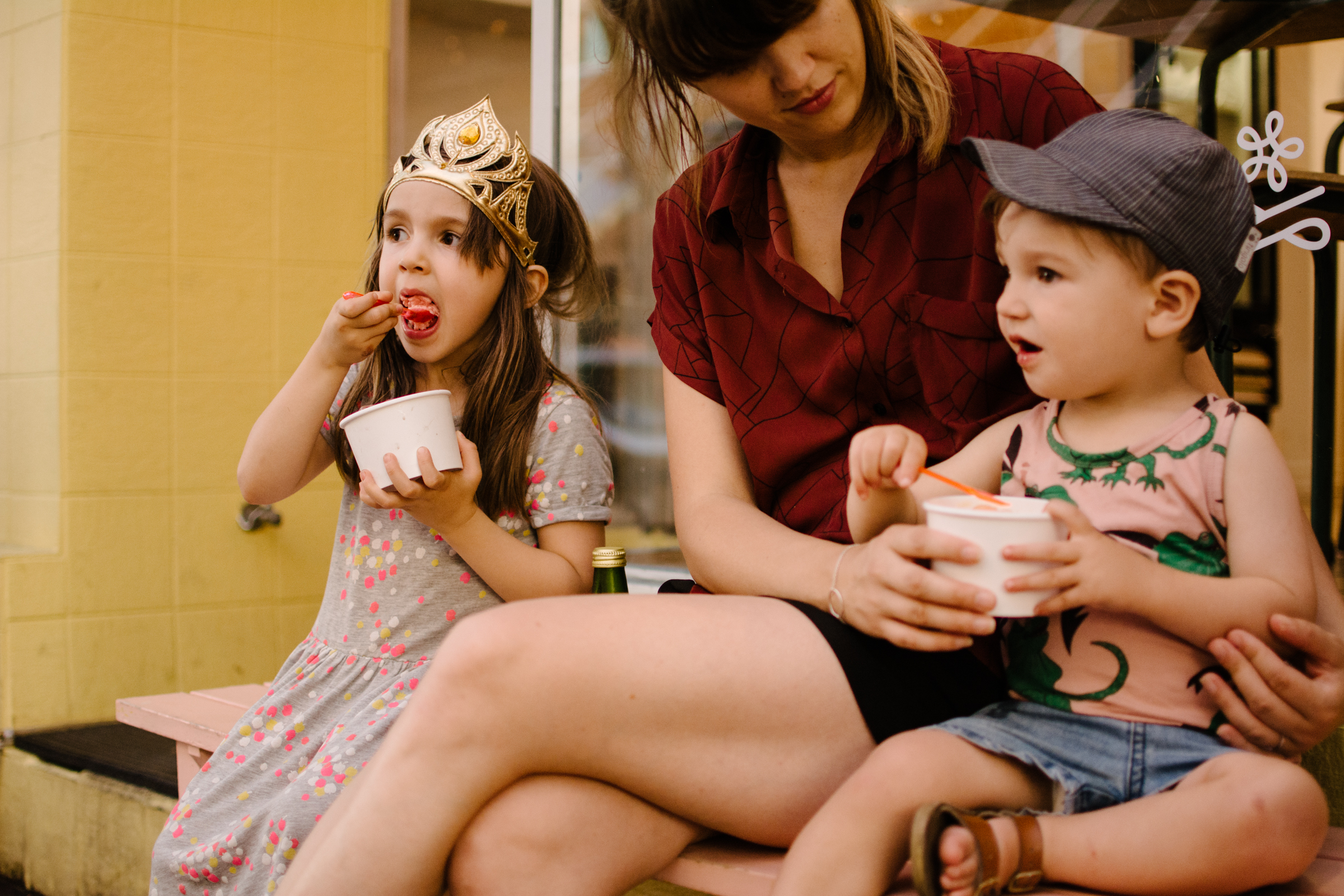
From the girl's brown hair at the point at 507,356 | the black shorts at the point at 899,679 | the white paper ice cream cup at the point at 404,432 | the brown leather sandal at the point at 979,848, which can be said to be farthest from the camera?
the girl's brown hair at the point at 507,356

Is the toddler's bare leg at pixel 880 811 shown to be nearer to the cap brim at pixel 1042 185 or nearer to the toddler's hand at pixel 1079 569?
the toddler's hand at pixel 1079 569

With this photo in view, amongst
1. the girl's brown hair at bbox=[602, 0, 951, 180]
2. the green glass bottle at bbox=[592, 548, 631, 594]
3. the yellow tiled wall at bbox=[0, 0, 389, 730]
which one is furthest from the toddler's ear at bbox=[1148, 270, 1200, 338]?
the yellow tiled wall at bbox=[0, 0, 389, 730]

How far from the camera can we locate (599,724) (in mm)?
1199

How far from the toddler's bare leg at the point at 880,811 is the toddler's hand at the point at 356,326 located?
110cm

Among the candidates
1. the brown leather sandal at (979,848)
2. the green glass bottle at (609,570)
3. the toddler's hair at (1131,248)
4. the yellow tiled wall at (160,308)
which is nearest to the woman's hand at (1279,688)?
the brown leather sandal at (979,848)

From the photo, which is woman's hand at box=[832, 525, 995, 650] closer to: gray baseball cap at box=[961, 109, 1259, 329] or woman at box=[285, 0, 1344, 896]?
woman at box=[285, 0, 1344, 896]

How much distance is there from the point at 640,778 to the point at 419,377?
108 cm

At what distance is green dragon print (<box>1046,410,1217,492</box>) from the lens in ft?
4.01

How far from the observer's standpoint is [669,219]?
180cm

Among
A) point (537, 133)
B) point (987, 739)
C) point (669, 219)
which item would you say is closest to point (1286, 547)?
point (987, 739)

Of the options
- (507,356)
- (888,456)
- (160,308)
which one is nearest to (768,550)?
(888,456)

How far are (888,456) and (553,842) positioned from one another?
563 mm

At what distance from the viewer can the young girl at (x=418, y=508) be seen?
177 cm

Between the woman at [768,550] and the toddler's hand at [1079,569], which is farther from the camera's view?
the woman at [768,550]
